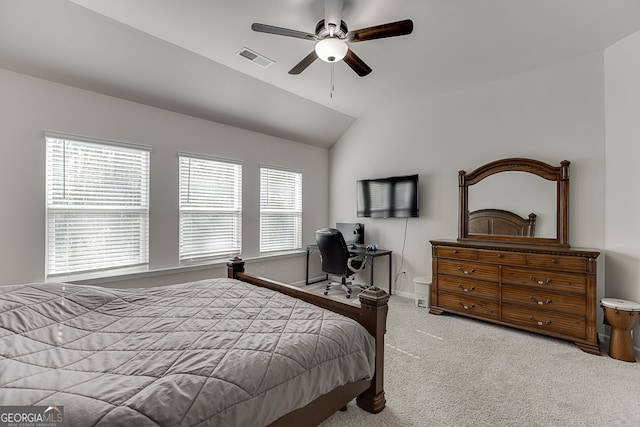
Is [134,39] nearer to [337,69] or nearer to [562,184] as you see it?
[337,69]

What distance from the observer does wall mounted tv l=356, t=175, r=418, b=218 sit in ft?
14.1

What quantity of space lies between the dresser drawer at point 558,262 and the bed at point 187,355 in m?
2.16

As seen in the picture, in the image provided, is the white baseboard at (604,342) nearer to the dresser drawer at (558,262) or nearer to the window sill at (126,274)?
the dresser drawer at (558,262)

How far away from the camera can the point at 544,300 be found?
2926mm

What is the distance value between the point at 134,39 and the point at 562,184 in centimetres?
454

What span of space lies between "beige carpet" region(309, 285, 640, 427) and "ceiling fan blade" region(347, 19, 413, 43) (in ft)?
8.49

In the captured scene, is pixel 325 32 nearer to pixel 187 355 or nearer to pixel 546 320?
pixel 187 355

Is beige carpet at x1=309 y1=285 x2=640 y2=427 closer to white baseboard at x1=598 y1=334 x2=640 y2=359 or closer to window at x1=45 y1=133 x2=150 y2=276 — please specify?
white baseboard at x1=598 y1=334 x2=640 y2=359

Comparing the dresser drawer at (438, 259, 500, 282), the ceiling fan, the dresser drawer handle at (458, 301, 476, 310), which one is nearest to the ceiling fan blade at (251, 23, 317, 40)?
the ceiling fan

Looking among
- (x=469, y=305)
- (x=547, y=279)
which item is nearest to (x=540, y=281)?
(x=547, y=279)

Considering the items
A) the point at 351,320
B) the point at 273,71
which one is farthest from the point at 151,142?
the point at 351,320

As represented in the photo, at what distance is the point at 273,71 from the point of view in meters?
3.45

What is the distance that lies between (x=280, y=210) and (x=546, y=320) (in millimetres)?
3718

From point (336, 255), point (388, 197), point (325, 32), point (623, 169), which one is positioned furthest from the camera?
point (388, 197)
